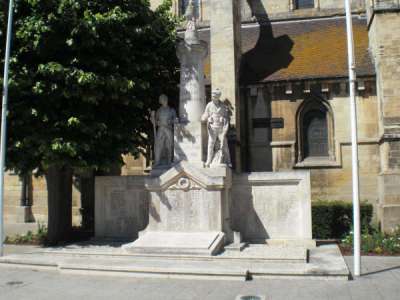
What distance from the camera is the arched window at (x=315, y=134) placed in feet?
66.4

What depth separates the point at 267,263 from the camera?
35.8ft

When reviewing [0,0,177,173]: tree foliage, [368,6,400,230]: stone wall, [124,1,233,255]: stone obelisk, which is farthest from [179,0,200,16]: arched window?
[124,1,233,255]: stone obelisk

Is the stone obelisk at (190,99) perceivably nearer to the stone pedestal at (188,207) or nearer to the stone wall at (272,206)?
the stone pedestal at (188,207)

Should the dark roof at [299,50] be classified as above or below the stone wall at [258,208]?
above

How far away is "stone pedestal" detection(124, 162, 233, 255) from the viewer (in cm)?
1269

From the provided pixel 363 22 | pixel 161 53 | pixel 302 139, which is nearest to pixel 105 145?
pixel 161 53

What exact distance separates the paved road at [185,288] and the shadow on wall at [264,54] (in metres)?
12.3

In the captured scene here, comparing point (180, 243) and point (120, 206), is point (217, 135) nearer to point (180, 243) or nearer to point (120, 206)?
point (180, 243)

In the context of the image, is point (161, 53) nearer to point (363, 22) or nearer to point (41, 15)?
point (41, 15)

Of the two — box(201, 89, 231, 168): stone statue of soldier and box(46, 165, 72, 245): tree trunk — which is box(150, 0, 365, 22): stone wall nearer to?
box(201, 89, 231, 168): stone statue of soldier

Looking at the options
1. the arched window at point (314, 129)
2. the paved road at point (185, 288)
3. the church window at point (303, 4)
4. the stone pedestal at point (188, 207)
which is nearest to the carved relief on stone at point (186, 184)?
the stone pedestal at point (188, 207)

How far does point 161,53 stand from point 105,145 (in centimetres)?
404

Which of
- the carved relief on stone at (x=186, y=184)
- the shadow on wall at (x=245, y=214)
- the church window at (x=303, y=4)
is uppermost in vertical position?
the church window at (x=303, y=4)

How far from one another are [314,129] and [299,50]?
425cm
